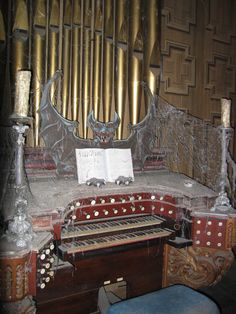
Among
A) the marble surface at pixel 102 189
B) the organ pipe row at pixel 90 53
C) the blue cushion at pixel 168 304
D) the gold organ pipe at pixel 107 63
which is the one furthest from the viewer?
the gold organ pipe at pixel 107 63

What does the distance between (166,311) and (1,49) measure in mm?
2374

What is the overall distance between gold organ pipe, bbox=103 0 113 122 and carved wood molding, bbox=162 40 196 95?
0.97m

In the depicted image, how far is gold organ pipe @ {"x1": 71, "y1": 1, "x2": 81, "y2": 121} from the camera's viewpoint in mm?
3000

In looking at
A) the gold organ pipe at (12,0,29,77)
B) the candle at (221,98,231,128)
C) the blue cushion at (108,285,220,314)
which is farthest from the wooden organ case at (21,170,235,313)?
the gold organ pipe at (12,0,29,77)

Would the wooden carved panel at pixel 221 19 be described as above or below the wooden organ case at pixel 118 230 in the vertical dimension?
above

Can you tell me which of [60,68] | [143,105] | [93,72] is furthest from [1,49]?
[143,105]

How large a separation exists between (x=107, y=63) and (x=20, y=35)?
0.87 metres

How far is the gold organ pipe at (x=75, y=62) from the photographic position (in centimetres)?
300

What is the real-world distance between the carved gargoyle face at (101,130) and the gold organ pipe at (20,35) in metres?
0.76

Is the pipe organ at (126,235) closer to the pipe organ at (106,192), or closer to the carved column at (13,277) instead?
the pipe organ at (106,192)

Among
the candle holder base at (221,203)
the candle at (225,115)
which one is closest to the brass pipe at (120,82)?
the candle at (225,115)

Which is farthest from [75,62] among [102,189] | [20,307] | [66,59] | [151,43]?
[20,307]

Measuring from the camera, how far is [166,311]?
2.06 m

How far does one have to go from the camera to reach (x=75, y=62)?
3.01 meters
